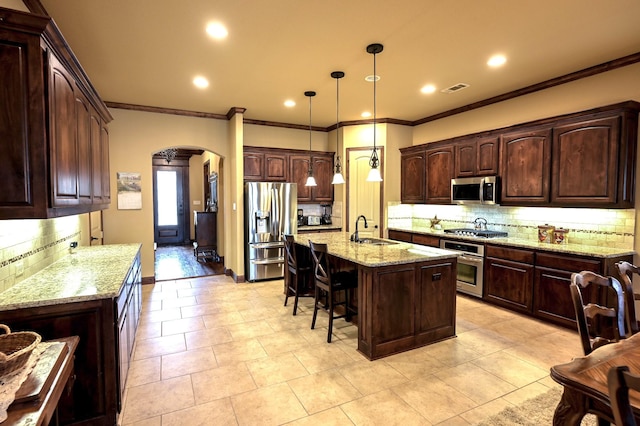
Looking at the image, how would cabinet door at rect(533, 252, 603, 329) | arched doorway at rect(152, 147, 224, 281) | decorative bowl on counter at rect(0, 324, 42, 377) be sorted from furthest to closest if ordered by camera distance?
arched doorway at rect(152, 147, 224, 281) < cabinet door at rect(533, 252, 603, 329) < decorative bowl on counter at rect(0, 324, 42, 377)

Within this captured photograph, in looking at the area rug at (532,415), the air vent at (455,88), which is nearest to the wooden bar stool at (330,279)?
the area rug at (532,415)

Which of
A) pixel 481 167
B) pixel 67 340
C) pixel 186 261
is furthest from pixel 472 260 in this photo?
pixel 186 261

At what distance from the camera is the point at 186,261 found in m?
7.54

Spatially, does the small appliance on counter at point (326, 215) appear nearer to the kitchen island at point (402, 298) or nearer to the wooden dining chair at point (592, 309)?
the kitchen island at point (402, 298)

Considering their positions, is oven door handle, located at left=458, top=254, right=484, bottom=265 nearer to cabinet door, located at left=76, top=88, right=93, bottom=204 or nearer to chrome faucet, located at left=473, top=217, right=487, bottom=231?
chrome faucet, located at left=473, top=217, right=487, bottom=231

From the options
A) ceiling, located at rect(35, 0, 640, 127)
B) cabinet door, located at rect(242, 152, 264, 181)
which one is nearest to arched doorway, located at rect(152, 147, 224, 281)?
cabinet door, located at rect(242, 152, 264, 181)

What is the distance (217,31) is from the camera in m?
2.93

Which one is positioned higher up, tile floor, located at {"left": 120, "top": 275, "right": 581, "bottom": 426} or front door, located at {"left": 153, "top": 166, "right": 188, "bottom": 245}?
front door, located at {"left": 153, "top": 166, "right": 188, "bottom": 245}

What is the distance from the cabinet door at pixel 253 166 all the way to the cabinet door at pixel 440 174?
9.65 feet

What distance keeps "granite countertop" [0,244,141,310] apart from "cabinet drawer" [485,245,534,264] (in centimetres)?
414

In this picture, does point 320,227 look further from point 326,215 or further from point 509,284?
point 509,284

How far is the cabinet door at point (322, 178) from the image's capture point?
6547 mm

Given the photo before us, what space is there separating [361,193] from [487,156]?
2.27 meters

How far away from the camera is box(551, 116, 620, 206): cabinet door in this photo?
3424mm
